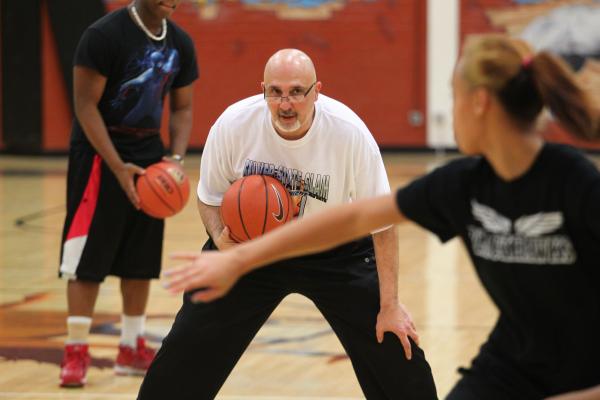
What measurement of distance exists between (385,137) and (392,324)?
1336 centimetres

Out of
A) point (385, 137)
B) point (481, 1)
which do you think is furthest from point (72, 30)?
point (481, 1)

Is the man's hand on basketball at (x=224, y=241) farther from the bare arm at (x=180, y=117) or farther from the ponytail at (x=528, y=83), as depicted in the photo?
the bare arm at (x=180, y=117)

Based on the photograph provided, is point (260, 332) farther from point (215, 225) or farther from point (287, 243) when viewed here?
point (287, 243)

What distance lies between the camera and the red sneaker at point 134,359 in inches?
235

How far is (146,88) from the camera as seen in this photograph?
5840mm

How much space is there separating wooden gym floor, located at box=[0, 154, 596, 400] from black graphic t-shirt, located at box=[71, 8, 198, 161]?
1281 mm

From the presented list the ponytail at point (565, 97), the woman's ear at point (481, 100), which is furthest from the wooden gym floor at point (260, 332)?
the ponytail at point (565, 97)

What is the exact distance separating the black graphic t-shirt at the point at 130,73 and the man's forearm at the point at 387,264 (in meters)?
2.15

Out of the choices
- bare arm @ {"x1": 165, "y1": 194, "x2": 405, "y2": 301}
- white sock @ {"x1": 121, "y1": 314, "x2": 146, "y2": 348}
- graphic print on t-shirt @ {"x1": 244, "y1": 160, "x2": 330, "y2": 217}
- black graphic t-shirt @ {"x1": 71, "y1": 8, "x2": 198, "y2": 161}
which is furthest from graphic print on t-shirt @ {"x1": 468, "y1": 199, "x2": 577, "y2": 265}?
white sock @ {"x1": 121, "y1": 314, "x2": 146, "y2": 348}

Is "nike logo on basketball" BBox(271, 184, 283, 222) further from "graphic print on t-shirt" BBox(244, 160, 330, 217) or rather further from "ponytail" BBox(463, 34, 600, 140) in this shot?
"ponytail" BBox(463, 34, 600, 140)

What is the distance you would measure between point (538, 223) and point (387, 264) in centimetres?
133

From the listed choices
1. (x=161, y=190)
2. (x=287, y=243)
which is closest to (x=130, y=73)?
(x=161, y=190)

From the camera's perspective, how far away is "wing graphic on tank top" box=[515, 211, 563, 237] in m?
2.76

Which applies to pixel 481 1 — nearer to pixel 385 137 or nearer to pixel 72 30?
pixel 385 137
